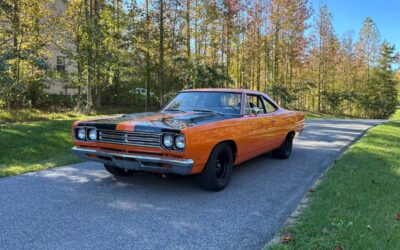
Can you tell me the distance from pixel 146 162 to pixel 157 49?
59.9ft

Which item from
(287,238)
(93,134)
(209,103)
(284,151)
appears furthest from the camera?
(284,151)

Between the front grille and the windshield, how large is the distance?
166cm

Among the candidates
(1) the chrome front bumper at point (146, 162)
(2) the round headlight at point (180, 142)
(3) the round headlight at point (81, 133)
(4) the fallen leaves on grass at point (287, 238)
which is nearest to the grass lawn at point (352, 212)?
(4) the fallen leaves on grass at point (287, 238)

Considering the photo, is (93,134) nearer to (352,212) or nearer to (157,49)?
(352,212)

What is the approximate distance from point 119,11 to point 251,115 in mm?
16329

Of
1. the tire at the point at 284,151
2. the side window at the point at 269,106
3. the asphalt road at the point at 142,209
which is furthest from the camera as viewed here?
the tire at the point at 284,151

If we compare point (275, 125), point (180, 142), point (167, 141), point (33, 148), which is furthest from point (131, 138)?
point (33, 148)

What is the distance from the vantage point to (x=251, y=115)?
6.38 m

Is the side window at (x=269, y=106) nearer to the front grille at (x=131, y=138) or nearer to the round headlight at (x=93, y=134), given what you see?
the front grille at (x=131, y=138)

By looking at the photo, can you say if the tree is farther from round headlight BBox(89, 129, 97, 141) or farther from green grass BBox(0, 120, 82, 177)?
round headlight BBox(89, 129, 97, 141)

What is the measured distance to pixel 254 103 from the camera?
23.2ft

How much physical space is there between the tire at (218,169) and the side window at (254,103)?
45.0 inches

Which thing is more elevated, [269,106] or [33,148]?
[269,106]

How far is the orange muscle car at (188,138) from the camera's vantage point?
15.4 ft
